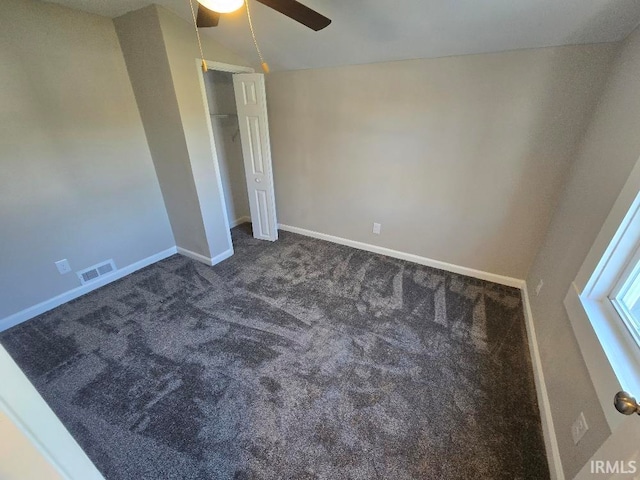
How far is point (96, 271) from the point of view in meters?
2.57

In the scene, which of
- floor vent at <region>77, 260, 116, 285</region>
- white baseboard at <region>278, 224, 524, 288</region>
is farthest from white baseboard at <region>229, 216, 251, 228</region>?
floor vent at <region>77, 260, 116, 285</region>

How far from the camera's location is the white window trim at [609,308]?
0.98 metres

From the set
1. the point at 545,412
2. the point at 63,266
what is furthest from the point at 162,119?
the point at 545,412

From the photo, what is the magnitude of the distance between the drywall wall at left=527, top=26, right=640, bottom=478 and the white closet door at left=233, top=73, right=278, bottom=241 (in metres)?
2.64

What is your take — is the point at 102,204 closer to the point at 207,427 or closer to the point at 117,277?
the point at 117,277

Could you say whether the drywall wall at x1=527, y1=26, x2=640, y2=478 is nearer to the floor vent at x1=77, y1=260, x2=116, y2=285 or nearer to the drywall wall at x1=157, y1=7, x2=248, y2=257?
the drywall wall at x1=157, y1=7, x2=248, y2=257

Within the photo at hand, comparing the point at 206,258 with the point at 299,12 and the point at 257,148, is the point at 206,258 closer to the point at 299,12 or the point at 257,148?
the point at 257,148

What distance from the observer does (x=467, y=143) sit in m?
2.33

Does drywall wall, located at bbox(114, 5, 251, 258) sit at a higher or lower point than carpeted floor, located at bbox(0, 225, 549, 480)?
higher

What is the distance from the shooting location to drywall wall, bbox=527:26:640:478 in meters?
1.20

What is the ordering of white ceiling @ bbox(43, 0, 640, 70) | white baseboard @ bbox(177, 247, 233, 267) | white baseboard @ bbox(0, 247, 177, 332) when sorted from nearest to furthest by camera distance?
white ceiling @ bbox(43, 0, 640, 70) < white baseboard @ bbox(0, 247, 177, 332) < white baseboard @ bbox(177, 247, 233, 267)

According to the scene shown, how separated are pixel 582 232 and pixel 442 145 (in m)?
1.25

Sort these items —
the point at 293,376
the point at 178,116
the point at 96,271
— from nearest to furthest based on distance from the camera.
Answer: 1. the point at 293,376
2. the point at 178,116
3. the point at 96,271

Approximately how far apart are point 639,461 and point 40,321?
3.39 meters
